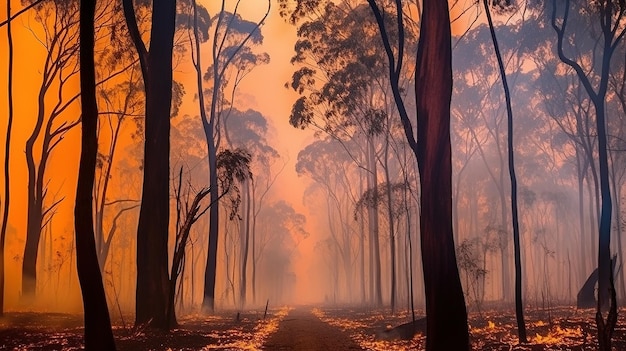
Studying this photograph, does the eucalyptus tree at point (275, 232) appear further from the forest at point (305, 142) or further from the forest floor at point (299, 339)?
the forest floor at point (299, 339)

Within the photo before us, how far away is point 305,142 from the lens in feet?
200

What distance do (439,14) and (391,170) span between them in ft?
138

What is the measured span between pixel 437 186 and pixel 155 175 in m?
7.59

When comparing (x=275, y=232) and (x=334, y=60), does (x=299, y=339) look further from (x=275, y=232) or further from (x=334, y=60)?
(x=275, y=232)

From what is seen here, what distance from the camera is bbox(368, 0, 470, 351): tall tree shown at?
8.96m

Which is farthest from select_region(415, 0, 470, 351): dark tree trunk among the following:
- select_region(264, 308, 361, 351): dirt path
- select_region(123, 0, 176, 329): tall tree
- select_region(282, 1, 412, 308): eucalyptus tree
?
select_region(282, 1, 412, 308): eucalyptus tree

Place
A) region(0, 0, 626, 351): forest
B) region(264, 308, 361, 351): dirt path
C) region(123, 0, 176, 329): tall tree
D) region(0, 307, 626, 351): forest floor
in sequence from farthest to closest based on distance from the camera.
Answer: region(123, 0, 176, 329): tall tree
region(264, 308, 361, 351): dirt path
region(0, 307, 626, 351): forest floor
region(0, 0, 626, 351): forest

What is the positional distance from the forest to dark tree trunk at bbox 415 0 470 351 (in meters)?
0.03

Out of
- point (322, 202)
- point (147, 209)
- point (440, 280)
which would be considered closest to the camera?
point (440, 280)

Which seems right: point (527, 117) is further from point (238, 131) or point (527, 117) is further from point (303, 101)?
point (303, 101)

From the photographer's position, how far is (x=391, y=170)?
51.4m

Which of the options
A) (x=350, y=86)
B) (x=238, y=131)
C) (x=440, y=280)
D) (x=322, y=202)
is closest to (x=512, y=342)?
(x=440, y=280)

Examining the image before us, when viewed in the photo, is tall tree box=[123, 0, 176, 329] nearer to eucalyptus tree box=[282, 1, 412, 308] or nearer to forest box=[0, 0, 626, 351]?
forest box=[0, 0, 626, 351]

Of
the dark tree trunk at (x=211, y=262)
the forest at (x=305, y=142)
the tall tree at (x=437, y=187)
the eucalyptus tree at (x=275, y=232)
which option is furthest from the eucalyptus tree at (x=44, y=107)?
the eucalyptus tree at (x=275, y=232)
